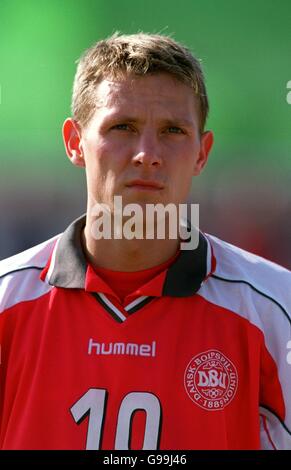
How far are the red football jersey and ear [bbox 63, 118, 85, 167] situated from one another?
0.82 feet

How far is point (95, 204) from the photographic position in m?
1.52

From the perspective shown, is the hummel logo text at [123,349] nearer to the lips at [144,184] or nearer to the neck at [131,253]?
the neck at [131,253]

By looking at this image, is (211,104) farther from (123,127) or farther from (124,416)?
(124,416)

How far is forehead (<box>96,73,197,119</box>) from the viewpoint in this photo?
1.47 m

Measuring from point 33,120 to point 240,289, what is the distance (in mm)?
→ 1715

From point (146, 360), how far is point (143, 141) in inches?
17.5

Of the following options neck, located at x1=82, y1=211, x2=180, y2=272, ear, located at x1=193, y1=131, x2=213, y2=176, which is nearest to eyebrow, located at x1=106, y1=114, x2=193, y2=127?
ear, located at x1=193, y1=131, x2=213, y2=176

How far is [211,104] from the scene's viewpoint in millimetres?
2873

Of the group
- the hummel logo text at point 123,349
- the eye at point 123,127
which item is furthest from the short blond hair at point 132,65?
the hummel logo text at point 123,349

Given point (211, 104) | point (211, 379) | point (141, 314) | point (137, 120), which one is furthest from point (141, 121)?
point (211, 104)

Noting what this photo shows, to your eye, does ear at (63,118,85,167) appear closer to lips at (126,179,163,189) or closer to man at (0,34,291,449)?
man at (0,34,291,449)

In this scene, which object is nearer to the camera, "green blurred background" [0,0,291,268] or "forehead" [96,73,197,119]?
"forehead" [96,73,197,119]

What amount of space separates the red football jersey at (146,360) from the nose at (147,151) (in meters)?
0.24
